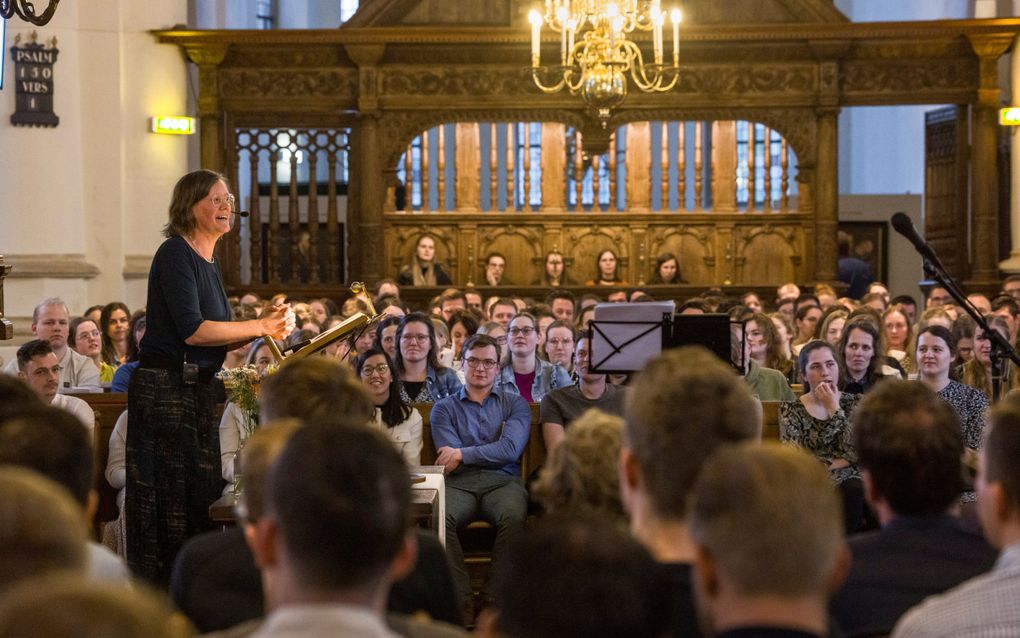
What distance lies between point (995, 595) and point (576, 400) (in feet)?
14.4

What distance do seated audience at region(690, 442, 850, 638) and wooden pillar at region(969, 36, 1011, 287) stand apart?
464 inches

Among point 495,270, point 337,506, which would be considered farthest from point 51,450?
point 495,270

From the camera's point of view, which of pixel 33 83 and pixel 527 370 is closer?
pixel 527 370

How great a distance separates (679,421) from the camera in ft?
8.52

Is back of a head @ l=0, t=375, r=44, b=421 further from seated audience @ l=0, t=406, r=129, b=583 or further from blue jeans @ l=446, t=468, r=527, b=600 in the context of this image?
blue jeans @ l=446, t=468, r=527, b=600

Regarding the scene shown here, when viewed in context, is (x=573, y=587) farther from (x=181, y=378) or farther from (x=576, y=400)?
(x=576, y=400)

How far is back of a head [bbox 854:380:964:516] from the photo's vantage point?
9.53 feet

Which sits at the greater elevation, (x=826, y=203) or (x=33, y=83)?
(x=33, y=83)

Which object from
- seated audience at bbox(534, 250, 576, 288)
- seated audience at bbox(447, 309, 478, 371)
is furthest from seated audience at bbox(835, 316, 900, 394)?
seated audience at bbox(534, 250, 576, 288)

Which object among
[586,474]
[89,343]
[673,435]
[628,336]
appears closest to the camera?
[673,435]

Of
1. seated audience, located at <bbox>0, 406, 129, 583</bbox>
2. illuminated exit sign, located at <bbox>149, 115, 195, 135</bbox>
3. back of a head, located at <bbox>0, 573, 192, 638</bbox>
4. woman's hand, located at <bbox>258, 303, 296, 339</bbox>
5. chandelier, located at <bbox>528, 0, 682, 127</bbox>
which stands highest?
chandelier, located at <bbox>528, 0, 682, 127</bbox>

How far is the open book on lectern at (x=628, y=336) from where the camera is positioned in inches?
256

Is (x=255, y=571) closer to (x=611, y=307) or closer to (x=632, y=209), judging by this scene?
(x=611, y=307)

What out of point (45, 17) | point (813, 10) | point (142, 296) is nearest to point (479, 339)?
point (45, 17)
